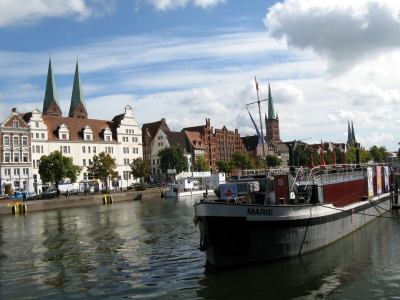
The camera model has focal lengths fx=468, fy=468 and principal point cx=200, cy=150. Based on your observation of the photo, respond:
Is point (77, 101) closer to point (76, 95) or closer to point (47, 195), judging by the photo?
point (76, 95)

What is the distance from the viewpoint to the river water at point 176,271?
1697 centimetres

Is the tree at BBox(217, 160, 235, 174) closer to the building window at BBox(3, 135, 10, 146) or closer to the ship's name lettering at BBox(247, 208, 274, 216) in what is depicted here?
the building window at BBox(3, 135, 10, 146)

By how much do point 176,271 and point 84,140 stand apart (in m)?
81.3

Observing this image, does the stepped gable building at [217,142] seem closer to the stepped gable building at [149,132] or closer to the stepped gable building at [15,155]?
the stepped gable building at [149,132]

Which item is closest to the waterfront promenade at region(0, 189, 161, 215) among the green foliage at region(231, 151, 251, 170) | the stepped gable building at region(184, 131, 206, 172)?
the stepped gable building at region(184, 131, 206, 172)

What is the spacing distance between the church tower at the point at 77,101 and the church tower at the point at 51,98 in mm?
4678

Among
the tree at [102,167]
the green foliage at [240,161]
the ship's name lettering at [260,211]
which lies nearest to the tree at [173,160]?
the green foliage at [240,161]

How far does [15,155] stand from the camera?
273 ft

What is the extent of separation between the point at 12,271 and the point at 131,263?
5421mm

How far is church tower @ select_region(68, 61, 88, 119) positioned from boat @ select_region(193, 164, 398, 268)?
116703mm

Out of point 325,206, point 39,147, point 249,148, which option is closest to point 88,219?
point 325,206

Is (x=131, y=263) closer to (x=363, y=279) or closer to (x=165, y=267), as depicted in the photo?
(x=165, y=267)

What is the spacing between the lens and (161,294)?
55.0ft

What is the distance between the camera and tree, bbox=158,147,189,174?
367 feet
